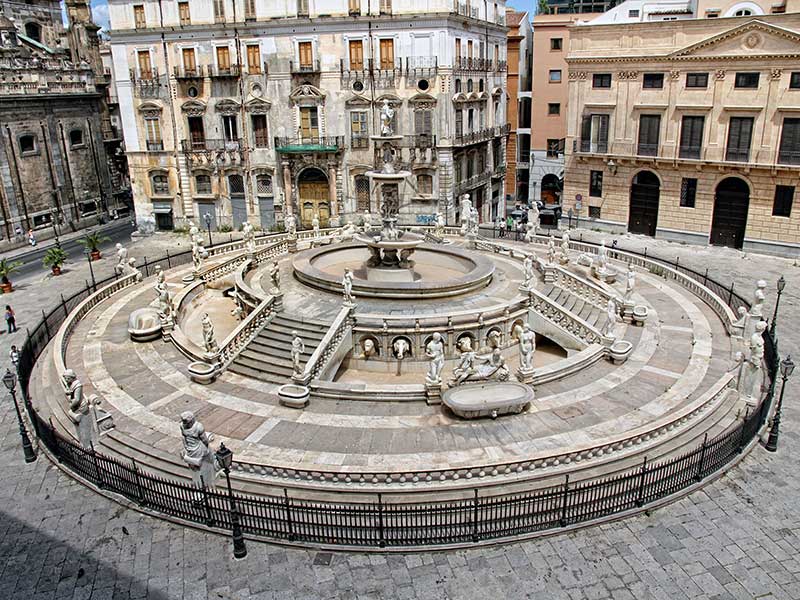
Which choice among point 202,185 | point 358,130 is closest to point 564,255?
point 358,130

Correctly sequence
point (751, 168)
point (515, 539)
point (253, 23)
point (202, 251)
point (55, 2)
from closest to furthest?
1. point (515, 539)
2. point (202, 251)
3. point (751, 168)
4. point (253, 23)
5. point (55, 2)

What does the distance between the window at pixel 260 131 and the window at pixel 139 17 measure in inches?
420

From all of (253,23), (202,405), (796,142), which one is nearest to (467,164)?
(253,23)

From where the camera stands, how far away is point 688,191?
145ft

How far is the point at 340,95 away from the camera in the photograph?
4841cm

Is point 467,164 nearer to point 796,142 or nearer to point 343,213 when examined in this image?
point 343,213

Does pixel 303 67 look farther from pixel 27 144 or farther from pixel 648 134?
pixel 648 134

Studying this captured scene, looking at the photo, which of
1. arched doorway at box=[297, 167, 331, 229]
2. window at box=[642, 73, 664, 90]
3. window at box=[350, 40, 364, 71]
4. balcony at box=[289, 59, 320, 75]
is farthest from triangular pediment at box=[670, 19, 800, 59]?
arched doorway at box=[297, 167, 331, 229]

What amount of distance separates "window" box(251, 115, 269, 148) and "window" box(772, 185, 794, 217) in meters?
35.8

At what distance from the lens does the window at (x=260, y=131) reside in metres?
50.1

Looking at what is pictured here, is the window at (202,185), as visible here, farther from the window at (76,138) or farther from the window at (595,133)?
the window at (595,133)

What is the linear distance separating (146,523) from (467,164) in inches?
1616

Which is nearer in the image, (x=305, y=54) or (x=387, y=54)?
(x=387, y=54)

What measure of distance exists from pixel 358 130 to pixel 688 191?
941 inches
